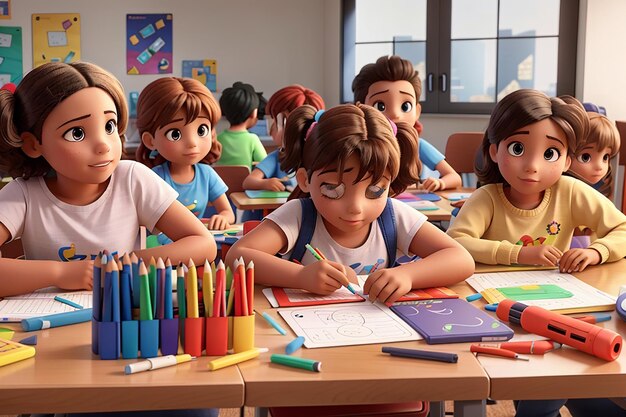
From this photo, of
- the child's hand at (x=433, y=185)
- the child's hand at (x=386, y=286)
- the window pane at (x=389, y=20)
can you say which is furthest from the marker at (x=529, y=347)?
the window pane at (x=389, y=20)

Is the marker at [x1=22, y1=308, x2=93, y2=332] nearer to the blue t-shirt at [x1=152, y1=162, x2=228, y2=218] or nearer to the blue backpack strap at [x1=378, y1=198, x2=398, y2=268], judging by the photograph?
the blue backpack strap at [x1=378, y1=198, x2=398, y2=268]

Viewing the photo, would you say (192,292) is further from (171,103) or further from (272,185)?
(272,185)

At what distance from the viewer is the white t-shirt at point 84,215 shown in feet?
5.47

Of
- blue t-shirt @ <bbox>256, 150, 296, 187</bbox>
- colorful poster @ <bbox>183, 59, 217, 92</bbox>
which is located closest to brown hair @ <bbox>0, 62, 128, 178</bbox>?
blue t-shirt @ <bbox>256, 150, 296, 187</bbox>

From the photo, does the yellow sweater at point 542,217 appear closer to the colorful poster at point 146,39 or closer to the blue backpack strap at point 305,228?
the blue backpack strap at point 305,228

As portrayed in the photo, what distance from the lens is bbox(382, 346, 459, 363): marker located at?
1077 millimetres

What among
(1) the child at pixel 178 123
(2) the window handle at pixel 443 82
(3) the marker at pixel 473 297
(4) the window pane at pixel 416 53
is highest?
(4) the window pane at pixel 416 53

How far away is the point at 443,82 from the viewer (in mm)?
5809

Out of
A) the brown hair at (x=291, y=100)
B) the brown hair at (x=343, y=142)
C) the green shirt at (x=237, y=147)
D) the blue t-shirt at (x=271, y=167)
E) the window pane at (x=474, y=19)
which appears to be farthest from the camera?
the window pane at (x=474, y=19)

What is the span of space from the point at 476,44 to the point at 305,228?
14.4 ft

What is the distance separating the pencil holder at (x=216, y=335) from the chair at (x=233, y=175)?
229 centimetres

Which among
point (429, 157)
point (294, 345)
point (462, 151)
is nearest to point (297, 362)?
point (294, 345)

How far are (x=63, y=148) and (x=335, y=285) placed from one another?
598 mm

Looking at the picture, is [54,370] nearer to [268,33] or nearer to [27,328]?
[27,328]
